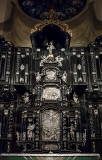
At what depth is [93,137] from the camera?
15422mm

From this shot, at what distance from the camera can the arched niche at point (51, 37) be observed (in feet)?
61.3

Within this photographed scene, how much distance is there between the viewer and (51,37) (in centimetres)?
1922

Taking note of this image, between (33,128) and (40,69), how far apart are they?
419 centimetres

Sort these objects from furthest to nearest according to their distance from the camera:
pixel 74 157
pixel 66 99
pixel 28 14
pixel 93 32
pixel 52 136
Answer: pixel 28 14 → pixel 93 32 → pixel 66 99 → pixel 52 136 → pixel 74 157

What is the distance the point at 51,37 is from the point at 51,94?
470 cm

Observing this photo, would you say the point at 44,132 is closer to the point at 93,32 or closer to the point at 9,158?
the point at 9,158

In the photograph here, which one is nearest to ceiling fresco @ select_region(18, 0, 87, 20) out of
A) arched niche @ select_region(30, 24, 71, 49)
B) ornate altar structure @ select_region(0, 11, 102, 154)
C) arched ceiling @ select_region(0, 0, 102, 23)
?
arched ceiling @ select_region(0, 0, 102, 23)

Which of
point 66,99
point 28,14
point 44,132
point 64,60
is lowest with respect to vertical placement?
point 44,132

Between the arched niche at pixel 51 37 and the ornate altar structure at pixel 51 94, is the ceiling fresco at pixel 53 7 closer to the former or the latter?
the arched niche at pixel 51 37

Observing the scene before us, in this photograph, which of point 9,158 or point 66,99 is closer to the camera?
point 9,158

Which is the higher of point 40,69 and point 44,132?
point 40,69

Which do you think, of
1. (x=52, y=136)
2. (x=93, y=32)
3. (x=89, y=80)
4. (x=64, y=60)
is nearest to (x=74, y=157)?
(x=52, y=136)

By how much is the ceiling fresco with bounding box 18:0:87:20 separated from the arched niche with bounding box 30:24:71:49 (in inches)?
146

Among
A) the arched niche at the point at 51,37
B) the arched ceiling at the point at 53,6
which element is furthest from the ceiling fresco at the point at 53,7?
the arched niche at the point at 51,37
